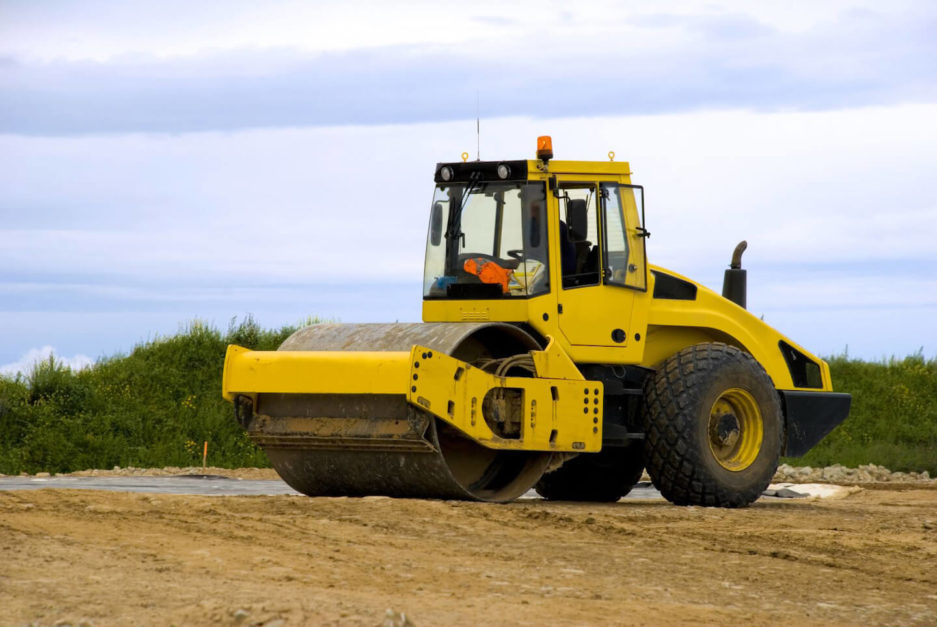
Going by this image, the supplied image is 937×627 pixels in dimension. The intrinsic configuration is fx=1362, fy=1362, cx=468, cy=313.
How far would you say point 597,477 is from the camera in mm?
14648

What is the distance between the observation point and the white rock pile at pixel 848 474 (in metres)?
20.5

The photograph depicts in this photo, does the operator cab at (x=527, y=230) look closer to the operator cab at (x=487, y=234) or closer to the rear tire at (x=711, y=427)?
the operator cab at (x=487, y=234)

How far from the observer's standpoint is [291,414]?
11.8 metres

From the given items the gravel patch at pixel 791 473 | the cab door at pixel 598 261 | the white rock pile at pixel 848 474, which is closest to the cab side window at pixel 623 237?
the cab door at pixel 598 261

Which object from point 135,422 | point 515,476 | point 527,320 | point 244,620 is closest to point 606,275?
point 527,320

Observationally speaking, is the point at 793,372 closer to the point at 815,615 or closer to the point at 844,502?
the point at 844,502

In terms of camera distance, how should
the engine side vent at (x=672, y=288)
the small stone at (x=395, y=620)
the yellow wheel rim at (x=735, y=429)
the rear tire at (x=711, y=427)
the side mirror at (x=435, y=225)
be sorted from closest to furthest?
1. the small stone at (x=395, y=620)
2. the rear tire at (x=711, y=427)
3. the side mirror at (x=435, y=225)
4. the yellow wheel rim at (x=735, y=429)
5. the engine side vent at (x=672, y=288)

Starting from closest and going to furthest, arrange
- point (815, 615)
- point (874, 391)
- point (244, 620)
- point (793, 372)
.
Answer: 1. point (244, 620)
2. point (815, 615)
3. point (793, 372)
4. point (874, 391)

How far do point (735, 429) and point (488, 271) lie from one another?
2.99 m

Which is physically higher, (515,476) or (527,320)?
(527,320)

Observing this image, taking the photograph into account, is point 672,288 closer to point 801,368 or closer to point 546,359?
point 801,368

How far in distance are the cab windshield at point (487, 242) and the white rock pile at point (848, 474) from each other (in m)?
9.12

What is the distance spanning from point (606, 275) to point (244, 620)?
693 cm

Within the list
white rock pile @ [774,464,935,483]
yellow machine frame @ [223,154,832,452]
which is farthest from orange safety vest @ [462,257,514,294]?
white rock pile @ [774,464,935,483]
